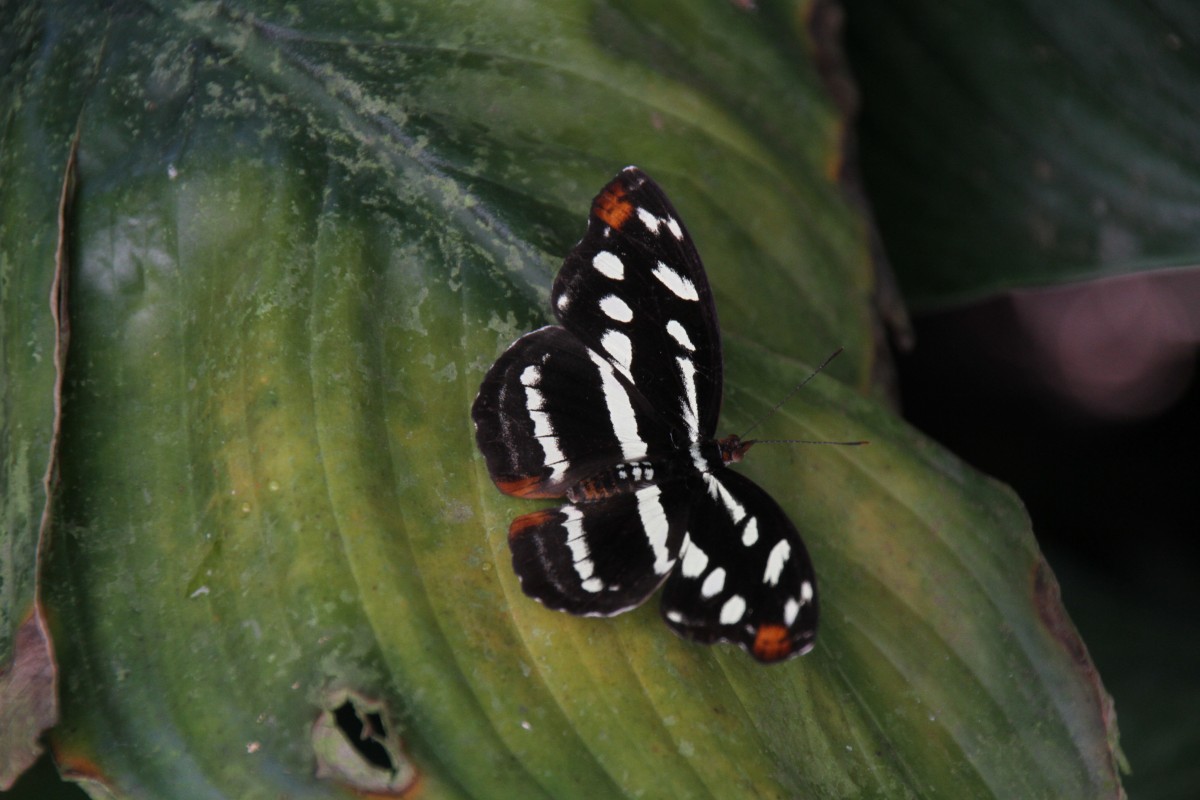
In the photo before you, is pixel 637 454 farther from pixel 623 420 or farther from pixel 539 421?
pixel 539 421

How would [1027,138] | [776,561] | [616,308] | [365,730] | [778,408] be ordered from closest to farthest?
[365,730], [776,561], [616,308], [778,408], [1027,138]

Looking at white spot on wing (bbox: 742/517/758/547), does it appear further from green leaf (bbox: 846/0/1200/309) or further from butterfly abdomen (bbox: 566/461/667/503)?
green leaf (bbox: 846/0/1200/309)

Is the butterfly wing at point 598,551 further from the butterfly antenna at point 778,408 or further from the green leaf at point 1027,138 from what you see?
the green leaf at point 1027,138

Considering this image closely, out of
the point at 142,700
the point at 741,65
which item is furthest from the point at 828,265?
the point at 142,700

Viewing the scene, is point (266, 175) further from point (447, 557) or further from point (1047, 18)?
point (1047, 18)

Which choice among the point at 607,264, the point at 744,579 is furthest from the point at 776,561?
the point at 607,264

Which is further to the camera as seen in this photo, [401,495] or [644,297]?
[644,297]
